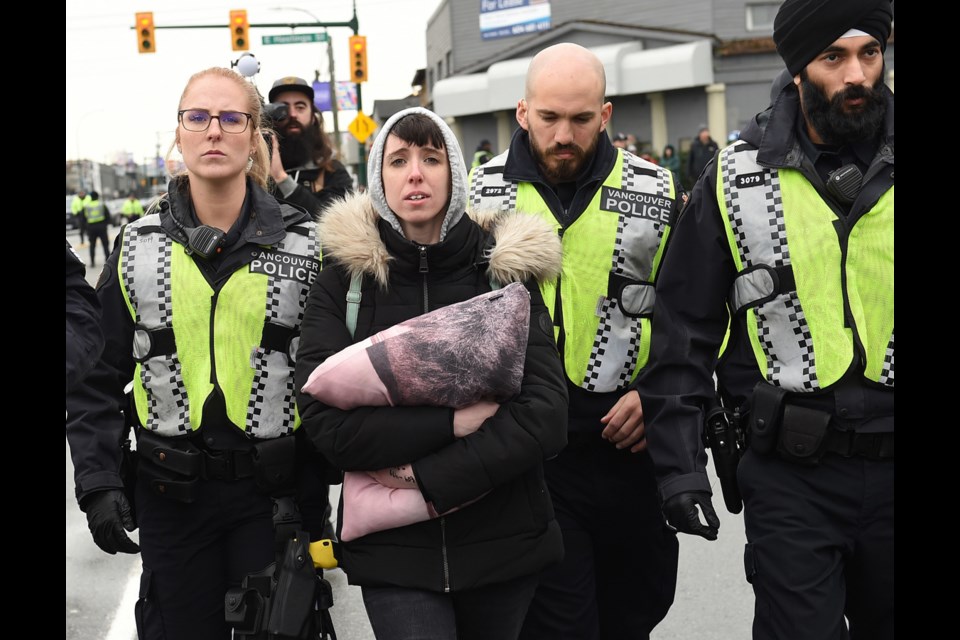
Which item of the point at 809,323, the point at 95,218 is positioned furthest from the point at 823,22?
the point at 95,218

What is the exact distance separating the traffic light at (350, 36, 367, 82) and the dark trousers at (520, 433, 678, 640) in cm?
2293

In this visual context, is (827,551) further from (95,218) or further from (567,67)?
(95,218)

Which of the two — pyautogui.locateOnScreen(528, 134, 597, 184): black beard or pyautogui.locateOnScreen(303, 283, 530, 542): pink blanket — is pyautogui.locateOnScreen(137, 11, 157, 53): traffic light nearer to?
pyautogui.locateOnScreen(528, 134, 597, 184): black beard

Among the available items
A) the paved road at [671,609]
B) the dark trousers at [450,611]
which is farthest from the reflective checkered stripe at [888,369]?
the paved road at [671,609]

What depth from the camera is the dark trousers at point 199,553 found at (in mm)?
3486

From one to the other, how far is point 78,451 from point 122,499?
19 centimetres

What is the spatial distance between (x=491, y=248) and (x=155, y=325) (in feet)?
3.45

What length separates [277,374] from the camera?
3527mm

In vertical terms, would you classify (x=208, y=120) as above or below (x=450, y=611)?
above

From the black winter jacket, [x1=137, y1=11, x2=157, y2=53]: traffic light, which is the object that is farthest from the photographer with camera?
[x1=137, y1=11, x2=157, y2=53]: traffic light

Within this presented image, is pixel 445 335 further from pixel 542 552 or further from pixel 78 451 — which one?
pixel 78 451

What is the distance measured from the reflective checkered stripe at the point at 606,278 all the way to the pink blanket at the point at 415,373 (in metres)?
0.86

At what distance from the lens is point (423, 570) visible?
2.95 meters

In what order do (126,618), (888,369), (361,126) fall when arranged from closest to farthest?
(888,369) < (126,618) < (361,126)
